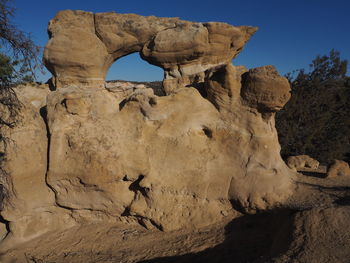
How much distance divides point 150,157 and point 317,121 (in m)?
10.3

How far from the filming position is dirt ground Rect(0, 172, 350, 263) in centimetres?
309

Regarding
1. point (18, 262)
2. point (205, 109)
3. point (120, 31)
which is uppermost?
point (120, 31)

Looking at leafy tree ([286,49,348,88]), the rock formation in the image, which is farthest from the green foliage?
the rock formation

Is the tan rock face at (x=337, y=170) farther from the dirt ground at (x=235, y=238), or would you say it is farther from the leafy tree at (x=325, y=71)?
the leafy tree at (x=325, y=71)

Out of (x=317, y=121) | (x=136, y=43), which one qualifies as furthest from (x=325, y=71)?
(x=136, y=43)

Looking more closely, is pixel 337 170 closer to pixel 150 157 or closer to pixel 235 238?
pixel 235 238

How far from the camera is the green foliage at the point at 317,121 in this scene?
37.4 feet

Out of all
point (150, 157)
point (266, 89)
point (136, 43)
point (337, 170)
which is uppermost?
point (136, 43)

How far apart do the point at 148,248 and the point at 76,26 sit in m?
6.18

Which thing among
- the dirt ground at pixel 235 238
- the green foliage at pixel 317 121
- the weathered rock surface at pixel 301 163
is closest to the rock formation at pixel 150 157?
the dirt ground at pixel 235 238

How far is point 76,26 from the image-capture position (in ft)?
22.5

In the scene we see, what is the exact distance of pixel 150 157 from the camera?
4.68 metres

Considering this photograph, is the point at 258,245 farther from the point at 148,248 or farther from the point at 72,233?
the point at 72,233

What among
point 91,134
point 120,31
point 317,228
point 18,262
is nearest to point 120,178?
point 91,134
